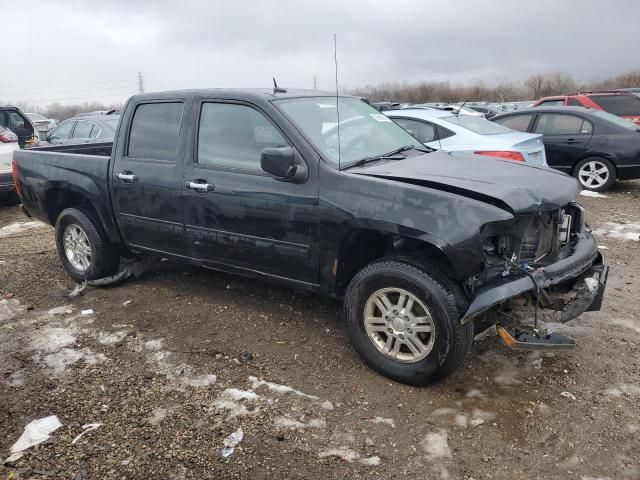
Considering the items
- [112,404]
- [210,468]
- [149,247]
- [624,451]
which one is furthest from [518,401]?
[149,247]

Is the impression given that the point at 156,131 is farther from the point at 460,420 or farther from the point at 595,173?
the point at 595,173

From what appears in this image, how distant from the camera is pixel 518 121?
10523mm

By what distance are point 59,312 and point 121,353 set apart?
120cm

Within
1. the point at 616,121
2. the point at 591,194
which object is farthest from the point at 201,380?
the point at 616,121

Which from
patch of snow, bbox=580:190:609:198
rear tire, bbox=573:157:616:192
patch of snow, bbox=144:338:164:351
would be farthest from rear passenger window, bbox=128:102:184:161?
rear tire, bbox=573:157:616:192

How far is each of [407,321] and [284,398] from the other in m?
0.92

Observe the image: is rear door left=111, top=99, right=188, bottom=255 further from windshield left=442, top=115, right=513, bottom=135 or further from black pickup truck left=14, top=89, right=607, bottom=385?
windshield left=442, top=115, right=513, bottom=135

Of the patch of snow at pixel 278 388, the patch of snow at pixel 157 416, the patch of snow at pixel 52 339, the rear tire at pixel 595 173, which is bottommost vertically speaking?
the patch of snow at pixel 278 388

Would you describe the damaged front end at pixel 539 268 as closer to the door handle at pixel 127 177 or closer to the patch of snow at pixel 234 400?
the patch of snow at pixel 234 400

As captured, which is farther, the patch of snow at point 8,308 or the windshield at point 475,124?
the windshield at point 475,124

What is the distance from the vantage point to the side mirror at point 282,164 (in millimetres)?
3574

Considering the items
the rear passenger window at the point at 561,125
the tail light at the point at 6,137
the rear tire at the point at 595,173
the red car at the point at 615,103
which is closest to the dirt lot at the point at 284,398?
the rear tire at the point at 595,173

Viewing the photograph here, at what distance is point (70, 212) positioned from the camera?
5.36 meters

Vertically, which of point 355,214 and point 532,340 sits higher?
point 355,214
